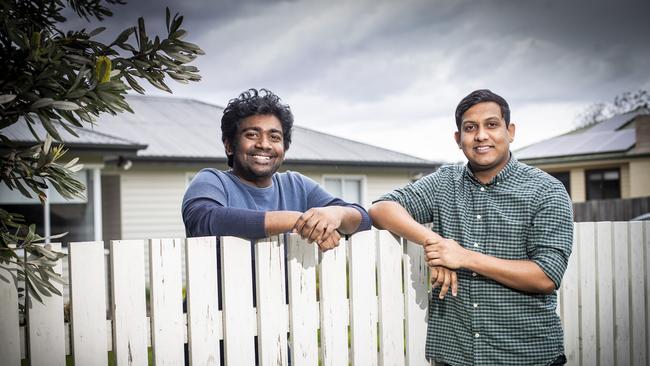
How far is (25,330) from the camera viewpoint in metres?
2.20

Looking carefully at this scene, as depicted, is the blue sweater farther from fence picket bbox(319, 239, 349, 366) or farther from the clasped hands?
the clasped hands

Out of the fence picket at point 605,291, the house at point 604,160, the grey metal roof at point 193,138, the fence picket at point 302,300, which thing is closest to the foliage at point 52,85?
the fence picket at point 302,300

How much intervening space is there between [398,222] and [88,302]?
139cm

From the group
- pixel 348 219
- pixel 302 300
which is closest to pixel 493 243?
pixel 348 219

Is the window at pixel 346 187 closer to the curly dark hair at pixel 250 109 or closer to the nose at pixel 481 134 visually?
the curly dark hair at pixel 250 109

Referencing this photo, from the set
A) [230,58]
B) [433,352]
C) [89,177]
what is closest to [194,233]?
[433,352]

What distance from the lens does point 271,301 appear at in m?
2.65

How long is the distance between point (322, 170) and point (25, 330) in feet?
44.0

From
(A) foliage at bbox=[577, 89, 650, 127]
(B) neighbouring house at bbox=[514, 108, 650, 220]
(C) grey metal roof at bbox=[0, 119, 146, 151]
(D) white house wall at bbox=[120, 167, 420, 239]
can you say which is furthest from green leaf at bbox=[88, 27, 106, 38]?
(A) foliage at bbox=[577, 89, 650, 127]

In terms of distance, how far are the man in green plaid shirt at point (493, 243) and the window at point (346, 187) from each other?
12890 mm

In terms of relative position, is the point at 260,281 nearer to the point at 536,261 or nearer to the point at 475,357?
the point at 475,357

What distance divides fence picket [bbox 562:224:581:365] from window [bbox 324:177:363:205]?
11.9 m

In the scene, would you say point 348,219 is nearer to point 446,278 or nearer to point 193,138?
point 446,278

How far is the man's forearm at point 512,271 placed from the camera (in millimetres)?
2482
